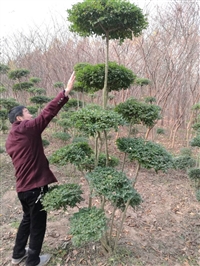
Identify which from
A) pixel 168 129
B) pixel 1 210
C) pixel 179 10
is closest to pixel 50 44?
pixel 179 10

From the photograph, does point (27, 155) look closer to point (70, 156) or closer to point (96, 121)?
point (70, 156)

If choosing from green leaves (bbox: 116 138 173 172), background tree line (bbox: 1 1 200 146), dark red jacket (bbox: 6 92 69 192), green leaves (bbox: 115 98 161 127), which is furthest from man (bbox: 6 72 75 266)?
background tree line (bbox: 1 1 200 146)

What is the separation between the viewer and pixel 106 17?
171 centimetres

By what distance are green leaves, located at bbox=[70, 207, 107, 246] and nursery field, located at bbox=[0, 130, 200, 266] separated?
2.27ft

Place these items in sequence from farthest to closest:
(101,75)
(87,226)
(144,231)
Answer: (144,231) < (101,75) < (87,226)

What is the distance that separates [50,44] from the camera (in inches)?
387

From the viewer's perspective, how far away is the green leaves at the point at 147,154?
1900 mm

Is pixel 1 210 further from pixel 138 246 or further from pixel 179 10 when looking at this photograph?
pixel 179 10

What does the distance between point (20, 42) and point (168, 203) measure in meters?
10.4

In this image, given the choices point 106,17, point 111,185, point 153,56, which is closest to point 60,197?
point 111,185

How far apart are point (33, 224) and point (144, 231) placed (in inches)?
63.3

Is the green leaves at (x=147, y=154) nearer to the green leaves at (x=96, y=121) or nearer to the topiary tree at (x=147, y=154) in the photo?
the topiary tree at (x=147, y=154)

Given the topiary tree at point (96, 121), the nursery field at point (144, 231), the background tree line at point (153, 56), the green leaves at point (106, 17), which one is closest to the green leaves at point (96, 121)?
the topiary tree at point (96, 121)

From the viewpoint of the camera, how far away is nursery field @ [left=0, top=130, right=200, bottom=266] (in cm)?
238
